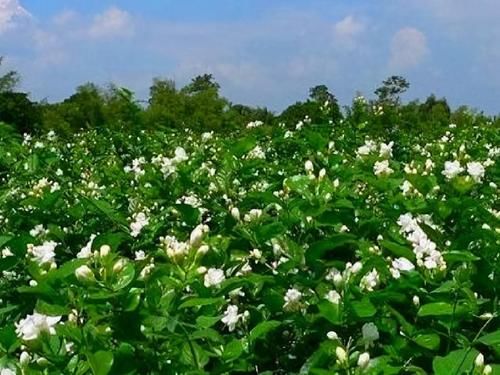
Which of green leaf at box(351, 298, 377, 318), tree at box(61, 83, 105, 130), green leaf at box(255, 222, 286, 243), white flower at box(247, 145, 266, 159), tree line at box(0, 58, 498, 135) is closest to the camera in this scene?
green leaf at box(351, 298, 377, 318)

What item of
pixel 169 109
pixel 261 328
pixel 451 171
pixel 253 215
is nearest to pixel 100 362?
pixel 261 328

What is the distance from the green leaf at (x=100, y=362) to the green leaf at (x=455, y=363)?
54 centimetres

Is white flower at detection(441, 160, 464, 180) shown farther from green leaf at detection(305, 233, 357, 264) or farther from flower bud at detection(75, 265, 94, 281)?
flower bud at detection(75, 265, 94, 281)

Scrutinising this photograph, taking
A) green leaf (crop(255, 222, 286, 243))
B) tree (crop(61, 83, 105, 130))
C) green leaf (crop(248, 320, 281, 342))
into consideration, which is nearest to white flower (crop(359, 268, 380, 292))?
green leaf (crop(248, 320, 281, 342))

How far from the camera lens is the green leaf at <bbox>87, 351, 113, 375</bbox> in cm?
164

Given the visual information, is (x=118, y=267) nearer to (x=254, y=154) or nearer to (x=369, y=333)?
(x=369, y=333)

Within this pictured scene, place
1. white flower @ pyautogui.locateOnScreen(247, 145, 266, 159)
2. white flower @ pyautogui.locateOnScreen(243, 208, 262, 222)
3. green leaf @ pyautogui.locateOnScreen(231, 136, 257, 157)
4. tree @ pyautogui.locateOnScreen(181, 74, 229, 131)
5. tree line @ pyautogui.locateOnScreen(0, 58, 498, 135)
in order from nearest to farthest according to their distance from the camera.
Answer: white flower @ pyautogui.locateOnScreen(243, 208, 262, 222) < green leaf @ pyautogui.locateOnScreen(231, 136, 257, 157) < white flower @ pyautogui.locateOnScreen(247, 145, 266, 159) < tree line @ pyautogui.locateOnScreen(0, 58, 498, 135) < tree @ pyautogui.locateOnScreen(181, 74, 229, 131)

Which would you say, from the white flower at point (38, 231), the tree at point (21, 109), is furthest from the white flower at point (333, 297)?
the tree at point (21, 109)

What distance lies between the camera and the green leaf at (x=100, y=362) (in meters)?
1.64

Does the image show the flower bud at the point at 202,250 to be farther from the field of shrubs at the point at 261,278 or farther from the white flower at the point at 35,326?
the white flower at the point at 35,326

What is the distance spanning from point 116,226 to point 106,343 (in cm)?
126

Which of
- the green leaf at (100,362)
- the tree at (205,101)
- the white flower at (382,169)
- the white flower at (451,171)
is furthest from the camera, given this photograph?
the tree at (205,101)

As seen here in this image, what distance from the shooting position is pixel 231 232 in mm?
2689

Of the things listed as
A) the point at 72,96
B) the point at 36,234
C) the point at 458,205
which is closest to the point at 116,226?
the point at 36,234
